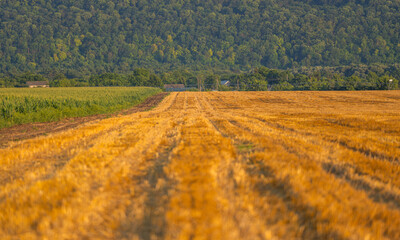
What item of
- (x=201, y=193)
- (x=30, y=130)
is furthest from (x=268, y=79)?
(x=201, y=193)

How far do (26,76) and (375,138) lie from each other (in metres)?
135

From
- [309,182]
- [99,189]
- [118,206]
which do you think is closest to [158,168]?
[99,189]

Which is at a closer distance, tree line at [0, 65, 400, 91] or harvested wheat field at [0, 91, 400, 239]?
harvested wheat field at [0, 91, 400, 239]

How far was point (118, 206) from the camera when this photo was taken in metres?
3.95

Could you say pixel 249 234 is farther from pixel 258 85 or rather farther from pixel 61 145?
pixel 258 85

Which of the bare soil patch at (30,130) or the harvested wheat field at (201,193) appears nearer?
the harvested wheat field at (201,193)

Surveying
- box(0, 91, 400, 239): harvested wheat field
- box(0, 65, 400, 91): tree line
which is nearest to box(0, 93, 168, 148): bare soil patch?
box(0, 91, 400, 239): harvested wheat field

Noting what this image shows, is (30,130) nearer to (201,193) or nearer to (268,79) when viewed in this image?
(201,193)

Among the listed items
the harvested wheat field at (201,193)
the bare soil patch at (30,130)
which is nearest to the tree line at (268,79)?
the bare soil patch at (30,130)

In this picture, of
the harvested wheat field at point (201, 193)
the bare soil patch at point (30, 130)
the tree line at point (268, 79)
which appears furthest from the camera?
the tree line at point (268, 79)

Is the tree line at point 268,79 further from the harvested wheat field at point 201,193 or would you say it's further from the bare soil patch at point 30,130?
the harvested wheat field at point 201,193

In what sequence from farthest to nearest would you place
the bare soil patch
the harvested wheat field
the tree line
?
the tree line < the bare soil patch < the harvested wheat field

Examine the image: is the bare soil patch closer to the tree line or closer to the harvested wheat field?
the harvested wheat field

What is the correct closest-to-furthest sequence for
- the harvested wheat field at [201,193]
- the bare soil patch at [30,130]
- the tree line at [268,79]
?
the harvested wheat field at [201,193]
the bare soil patch at [30,130]
the tree line at [268,79]
